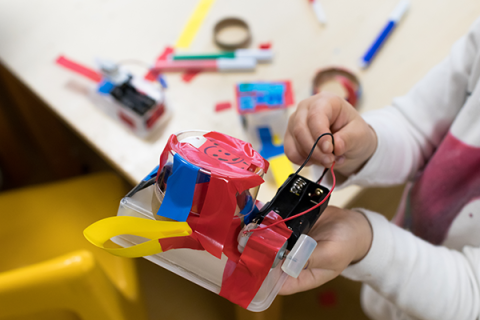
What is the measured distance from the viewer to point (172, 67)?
2.33ft

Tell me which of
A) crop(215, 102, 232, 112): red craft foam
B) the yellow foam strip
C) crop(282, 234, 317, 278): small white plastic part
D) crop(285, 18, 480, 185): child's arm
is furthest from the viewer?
crop(215, 102, 232, 112): red craft foam

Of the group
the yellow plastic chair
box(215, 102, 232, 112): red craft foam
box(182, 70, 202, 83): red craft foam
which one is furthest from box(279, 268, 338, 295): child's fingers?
box(182, 70, 202, 83): red craft foam

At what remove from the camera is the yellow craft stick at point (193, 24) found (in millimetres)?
755

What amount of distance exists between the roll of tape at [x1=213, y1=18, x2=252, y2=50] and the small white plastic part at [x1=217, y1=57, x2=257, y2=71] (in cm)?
5

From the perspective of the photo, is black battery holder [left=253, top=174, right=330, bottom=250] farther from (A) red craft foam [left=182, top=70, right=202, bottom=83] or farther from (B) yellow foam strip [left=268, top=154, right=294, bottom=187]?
(A) red craft foam [left=182, top=70, right=202, bottom=83]

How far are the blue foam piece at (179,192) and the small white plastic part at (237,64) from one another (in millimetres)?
398

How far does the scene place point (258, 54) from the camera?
2.36 feet

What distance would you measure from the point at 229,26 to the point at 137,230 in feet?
1.86

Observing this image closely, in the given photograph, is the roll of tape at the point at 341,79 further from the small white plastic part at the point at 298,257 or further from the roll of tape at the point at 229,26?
the small white plastic part at the point at 298,257

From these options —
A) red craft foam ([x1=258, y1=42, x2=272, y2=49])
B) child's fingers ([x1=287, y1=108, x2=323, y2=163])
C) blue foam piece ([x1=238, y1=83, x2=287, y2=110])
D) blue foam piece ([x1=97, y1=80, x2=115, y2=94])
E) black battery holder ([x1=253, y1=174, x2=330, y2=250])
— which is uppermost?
red craft foam ([x1=258, y1=42, x2=272, y2=49])

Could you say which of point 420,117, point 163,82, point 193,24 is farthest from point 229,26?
point 420,117

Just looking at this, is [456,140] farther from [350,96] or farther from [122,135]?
[122,135]

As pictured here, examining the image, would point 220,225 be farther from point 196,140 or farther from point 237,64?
point 237,64

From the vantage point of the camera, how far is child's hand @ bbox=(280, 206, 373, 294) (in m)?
0.40
